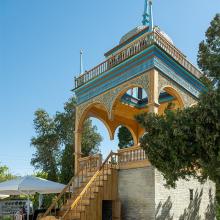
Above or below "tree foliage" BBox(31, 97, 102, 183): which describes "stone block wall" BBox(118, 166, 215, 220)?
below

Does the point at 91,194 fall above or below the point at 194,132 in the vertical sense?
below

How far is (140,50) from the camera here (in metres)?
12.1

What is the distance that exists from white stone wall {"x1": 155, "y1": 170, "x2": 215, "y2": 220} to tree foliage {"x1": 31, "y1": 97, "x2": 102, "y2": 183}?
439 inches

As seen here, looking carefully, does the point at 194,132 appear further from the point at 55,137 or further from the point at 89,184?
the point at 55,137

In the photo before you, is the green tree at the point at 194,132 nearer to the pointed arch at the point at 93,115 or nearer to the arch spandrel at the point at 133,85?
the arch spandrel at the point at 133,85

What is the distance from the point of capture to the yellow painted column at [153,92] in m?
11.4

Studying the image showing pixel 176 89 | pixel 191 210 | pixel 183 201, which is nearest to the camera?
pixel 183 201

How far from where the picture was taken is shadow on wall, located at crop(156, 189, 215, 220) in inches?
429

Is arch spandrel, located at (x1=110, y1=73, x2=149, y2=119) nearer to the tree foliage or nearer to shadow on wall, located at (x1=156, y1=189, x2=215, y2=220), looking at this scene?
shadow on wall, located at (x1=156, y1=189, x2=215, y2=220)

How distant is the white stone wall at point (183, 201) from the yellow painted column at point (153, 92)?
2243mm

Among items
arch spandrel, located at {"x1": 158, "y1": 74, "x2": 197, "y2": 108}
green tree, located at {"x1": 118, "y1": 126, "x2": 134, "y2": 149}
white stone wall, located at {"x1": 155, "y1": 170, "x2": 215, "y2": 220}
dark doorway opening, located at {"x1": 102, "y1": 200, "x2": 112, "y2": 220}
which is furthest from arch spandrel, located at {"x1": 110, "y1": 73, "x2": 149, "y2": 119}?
green tree, located at {"x1": 118, "y1": 126, "x2": 134, "y2": 149}

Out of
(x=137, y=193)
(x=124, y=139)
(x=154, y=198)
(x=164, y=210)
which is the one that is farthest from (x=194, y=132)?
(x=124, y=139)

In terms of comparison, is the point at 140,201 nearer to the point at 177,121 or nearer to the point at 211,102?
the point at 177,121

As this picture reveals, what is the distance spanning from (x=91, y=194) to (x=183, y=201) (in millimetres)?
3418
